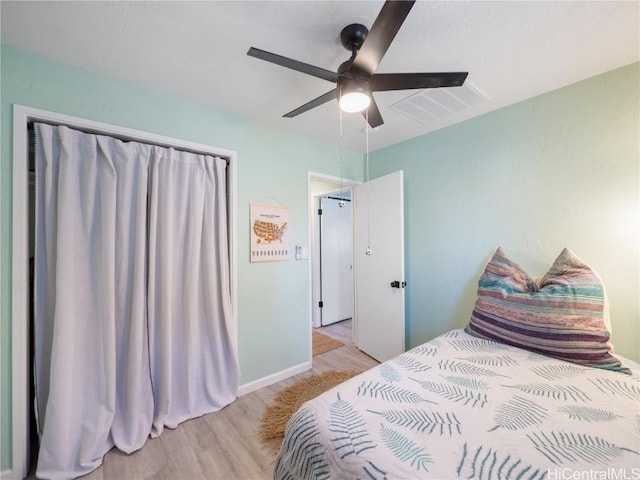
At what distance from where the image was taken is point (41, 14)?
3.95ft

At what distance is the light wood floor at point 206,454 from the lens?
57.2 inches

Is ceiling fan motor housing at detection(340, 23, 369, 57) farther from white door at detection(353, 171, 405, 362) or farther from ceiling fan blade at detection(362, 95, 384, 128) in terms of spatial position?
white door at detection(353, 171, 405, 362)

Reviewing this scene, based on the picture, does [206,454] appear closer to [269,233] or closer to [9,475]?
[9,475]

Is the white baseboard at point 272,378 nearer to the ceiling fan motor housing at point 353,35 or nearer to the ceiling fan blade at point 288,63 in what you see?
the ceiling fan blade at point 288,63

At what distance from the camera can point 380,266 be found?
2771 mm

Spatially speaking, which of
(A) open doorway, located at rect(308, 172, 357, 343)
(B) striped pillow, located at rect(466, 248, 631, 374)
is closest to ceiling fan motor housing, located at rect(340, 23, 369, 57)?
(B) striped pillow, located at rect(466, 248, 631, 374)

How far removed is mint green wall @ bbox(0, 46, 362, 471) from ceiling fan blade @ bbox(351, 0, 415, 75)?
1.36 meters

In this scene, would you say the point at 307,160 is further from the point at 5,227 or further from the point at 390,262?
the point at 5,227

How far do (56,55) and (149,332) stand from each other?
1.75 m

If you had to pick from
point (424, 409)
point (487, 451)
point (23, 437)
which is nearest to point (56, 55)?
point (23, 437)

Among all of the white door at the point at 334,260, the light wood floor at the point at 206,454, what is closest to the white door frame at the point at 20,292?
the light wood floor at the point at 206,454

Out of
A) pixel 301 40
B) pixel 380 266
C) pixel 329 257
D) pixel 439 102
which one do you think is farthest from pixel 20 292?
pixel 329 257

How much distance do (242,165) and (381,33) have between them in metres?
1.53

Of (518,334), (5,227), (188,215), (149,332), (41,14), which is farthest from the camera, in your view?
(188,215)
